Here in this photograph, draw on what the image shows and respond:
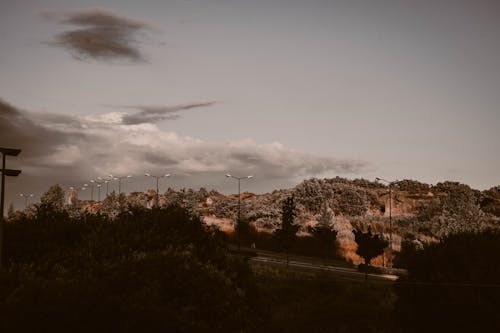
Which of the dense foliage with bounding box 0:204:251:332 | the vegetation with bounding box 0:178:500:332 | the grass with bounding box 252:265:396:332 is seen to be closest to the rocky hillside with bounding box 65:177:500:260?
the grass with bounding box 252:265:396:332

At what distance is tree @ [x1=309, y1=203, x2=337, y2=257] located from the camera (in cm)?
5362

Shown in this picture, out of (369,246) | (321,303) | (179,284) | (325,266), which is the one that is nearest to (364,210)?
(325,266)

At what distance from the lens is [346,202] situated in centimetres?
10162

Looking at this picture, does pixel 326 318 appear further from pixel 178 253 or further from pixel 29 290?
pixel 29 290

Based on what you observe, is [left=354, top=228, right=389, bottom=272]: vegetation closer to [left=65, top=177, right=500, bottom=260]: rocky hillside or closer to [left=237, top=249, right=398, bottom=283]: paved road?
[left=237, top=249, right=398, bottom=283]: paved road

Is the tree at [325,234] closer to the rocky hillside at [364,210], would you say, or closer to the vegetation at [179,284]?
the rocky hillside at [364,210]

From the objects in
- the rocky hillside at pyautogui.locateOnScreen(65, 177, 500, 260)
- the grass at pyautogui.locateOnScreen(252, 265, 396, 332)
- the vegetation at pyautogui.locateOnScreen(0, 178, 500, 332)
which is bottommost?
the grass at pyautogui.locateOnScreen(252, 265, 396, 332)

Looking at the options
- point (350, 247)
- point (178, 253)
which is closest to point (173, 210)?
Answer: point (178, 253)

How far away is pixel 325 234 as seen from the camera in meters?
53.5

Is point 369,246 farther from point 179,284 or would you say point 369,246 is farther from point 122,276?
point 122,276

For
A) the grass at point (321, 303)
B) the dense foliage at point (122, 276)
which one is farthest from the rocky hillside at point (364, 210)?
the dense foliage at point (122, 276)

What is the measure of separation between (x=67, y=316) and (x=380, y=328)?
18.5 m

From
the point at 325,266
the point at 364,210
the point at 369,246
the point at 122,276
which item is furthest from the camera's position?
the point at 364,210

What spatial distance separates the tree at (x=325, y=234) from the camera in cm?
5362
